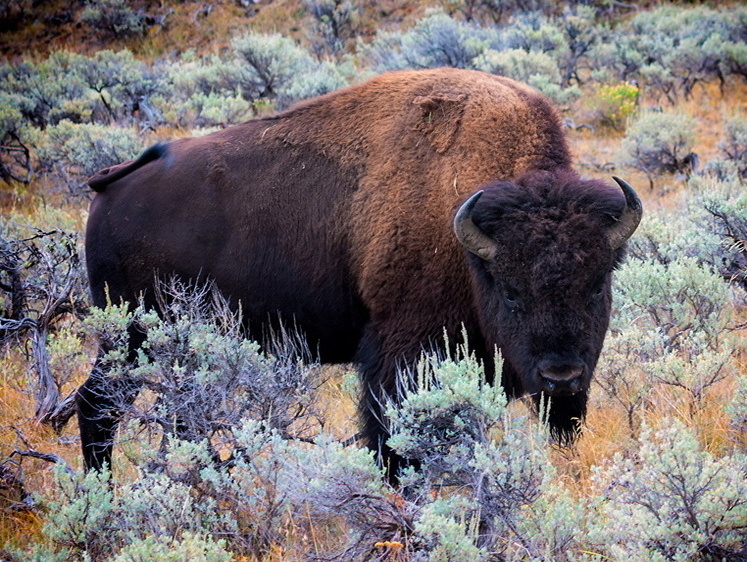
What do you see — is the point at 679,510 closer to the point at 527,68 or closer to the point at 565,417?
the point at 565,417

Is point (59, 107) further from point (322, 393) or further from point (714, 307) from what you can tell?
point (714, 307)

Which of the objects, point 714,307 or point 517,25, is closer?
point 714,307

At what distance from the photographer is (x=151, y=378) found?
415 cm

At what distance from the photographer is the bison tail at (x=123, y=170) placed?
4858mm

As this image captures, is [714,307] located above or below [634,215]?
below

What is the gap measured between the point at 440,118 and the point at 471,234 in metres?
1.02

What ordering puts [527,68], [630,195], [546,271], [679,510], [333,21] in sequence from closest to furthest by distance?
[679,510] → [546,271] → [630,195] → [527,68] → [333,21]

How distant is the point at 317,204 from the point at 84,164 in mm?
6450

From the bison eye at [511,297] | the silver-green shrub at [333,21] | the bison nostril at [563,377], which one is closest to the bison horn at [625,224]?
the bison eye at [511,297]

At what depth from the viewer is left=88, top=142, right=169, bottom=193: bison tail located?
15.9 ft

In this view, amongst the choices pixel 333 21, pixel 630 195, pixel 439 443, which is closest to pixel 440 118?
pixel 630 195

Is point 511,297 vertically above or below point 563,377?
above

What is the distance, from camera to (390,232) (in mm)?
4109

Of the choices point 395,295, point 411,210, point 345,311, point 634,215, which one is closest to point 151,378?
point 345,311
